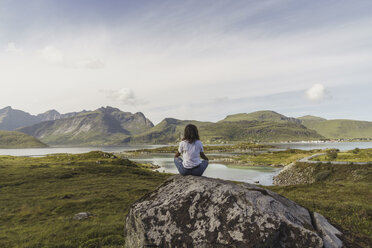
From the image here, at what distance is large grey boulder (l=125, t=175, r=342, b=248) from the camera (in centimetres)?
824

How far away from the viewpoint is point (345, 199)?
26156mm

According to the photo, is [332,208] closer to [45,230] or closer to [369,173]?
[45,230]

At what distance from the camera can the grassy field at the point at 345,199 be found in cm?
1316

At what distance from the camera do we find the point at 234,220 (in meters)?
8.57

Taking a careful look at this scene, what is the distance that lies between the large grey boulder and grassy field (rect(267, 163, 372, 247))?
3641 millimetres

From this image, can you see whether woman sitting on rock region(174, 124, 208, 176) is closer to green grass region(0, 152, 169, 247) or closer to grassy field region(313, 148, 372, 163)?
green grass region(0, 152, 169, 247)

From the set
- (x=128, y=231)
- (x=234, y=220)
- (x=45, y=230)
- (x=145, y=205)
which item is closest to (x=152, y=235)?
(x=145, y=205)

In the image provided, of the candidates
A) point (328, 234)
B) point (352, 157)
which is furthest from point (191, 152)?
point (352, 157)

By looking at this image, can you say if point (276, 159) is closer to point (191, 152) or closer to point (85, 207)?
point (85, 207)

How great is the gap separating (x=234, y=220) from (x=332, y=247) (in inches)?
158

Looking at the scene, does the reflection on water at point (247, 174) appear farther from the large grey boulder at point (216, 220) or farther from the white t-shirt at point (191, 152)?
the large grey boulder at point (216, 220)

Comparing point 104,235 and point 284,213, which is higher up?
point 284,213

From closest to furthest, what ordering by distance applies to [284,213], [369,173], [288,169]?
[284,213], [369,173], [288,169]

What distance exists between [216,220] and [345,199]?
26.0m
